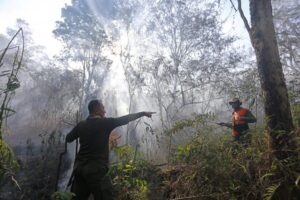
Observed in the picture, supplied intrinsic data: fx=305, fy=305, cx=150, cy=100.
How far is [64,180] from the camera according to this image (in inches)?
408

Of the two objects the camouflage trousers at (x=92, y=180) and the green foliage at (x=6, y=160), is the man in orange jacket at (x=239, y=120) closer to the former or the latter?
the camouflage trousers at (x=92, y=180)

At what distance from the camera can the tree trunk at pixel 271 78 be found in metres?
3.43

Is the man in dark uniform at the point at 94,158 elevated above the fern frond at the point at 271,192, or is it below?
above

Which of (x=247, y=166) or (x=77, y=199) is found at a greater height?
(x=247, y=166)

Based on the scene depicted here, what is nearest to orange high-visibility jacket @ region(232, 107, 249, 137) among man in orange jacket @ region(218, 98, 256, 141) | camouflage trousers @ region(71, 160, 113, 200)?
man in orange jacket @ region(218, 98, 256, 141)

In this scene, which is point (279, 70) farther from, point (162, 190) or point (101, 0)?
point (101, 0)

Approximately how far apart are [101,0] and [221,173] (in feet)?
70.6

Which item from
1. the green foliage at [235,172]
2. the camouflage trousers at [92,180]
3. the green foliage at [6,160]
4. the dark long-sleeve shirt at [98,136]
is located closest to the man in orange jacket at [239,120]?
the green foliage at [235,172]

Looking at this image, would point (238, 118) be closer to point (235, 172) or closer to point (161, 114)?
point (235, 172)

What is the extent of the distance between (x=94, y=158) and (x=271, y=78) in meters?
2.32

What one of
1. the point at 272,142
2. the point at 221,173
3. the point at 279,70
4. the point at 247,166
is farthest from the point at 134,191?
the point at 279,70

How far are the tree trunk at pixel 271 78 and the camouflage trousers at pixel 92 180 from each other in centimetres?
189

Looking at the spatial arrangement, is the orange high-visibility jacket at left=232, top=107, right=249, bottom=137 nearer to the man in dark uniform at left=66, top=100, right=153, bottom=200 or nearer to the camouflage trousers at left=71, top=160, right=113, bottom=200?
the man in dark uniform at left=66, top=100, right=153, bottom=200

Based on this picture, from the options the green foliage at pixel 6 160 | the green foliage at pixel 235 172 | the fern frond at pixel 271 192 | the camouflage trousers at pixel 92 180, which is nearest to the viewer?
the green foliage at pixel 6 160
